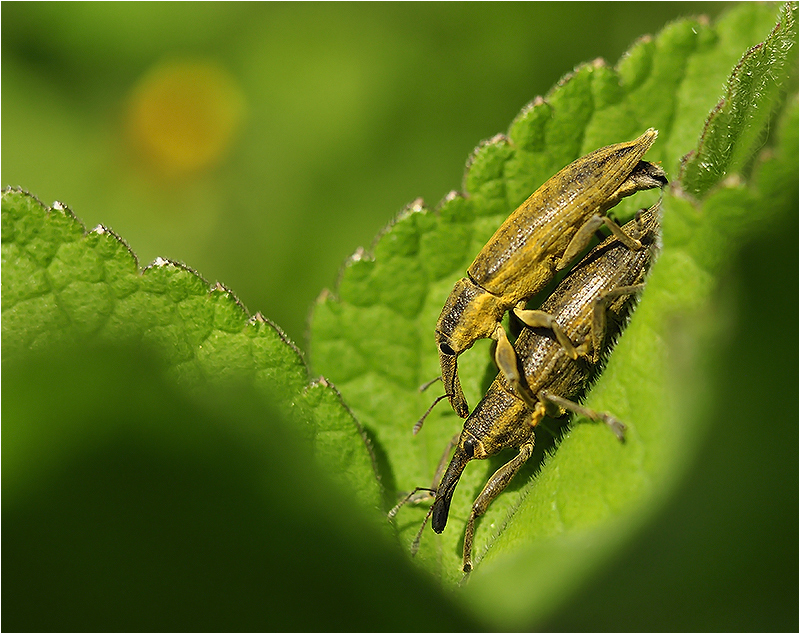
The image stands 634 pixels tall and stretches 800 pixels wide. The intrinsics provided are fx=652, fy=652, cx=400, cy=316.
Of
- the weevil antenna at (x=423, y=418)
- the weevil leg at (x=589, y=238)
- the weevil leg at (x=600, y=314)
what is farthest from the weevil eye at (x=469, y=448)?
the weevil leg at (x=589, y=238)

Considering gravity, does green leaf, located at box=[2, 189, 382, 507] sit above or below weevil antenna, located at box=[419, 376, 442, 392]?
above

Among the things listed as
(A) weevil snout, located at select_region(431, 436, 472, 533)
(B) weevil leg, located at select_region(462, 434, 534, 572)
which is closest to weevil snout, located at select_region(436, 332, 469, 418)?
(A) weevil snout, located at select_region(431, 436, 472, 533)

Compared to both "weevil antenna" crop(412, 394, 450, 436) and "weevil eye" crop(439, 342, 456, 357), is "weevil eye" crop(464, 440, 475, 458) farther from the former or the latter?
"weevil eye" crop(439, 342, 456, 357)

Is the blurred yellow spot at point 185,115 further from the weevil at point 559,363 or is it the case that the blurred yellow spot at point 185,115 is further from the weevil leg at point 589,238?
the weevil at point 559,363

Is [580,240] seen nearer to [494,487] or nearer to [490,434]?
[490,434]

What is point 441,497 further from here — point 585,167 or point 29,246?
point 29,246
